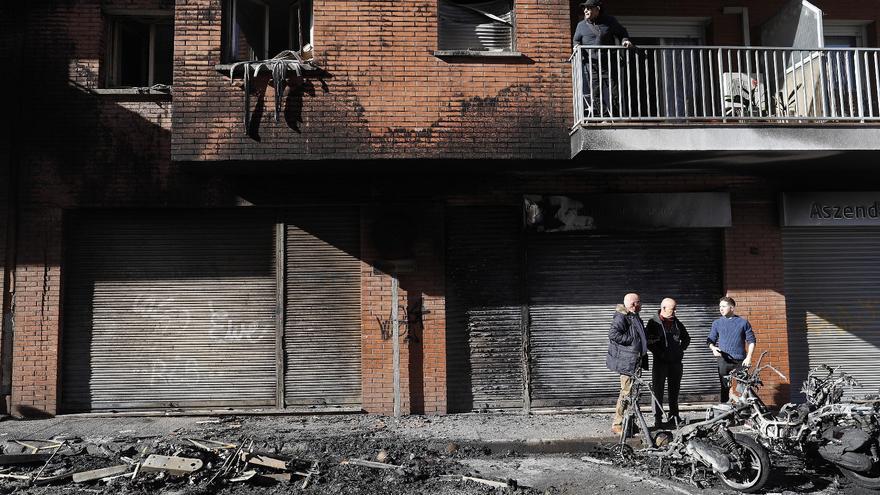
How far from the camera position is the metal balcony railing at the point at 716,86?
7.44 meters

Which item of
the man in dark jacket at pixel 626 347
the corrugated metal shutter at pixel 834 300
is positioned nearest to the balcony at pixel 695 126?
the corrugated metal shutter at pixel 834 300

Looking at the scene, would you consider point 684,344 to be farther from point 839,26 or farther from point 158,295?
point 158,295

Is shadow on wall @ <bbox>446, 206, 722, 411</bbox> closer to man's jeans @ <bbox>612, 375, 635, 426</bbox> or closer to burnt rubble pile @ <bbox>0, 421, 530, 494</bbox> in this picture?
man's jeans @ <bbox>612, 375, 635, 426</bbox>

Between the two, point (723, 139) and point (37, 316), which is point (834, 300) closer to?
point (723, 139)

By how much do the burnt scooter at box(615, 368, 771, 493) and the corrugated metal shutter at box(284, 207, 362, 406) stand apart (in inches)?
163

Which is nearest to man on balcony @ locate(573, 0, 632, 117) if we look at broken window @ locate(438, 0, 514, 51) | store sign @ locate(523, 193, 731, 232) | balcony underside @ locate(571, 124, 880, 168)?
balcony underside @ locate(571, 124, 880, 168)

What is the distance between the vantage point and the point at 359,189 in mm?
8555

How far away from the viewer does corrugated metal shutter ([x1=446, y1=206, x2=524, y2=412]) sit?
866cm

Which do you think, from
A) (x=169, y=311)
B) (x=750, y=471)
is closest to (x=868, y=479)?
(x=750, y=471)

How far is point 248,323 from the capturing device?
28.3ft

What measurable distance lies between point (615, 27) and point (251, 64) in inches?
196

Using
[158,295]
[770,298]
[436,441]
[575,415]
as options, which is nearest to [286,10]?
[158,295]

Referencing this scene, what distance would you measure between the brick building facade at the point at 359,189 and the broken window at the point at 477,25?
26cm

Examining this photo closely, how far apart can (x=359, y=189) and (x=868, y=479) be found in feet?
22.4
